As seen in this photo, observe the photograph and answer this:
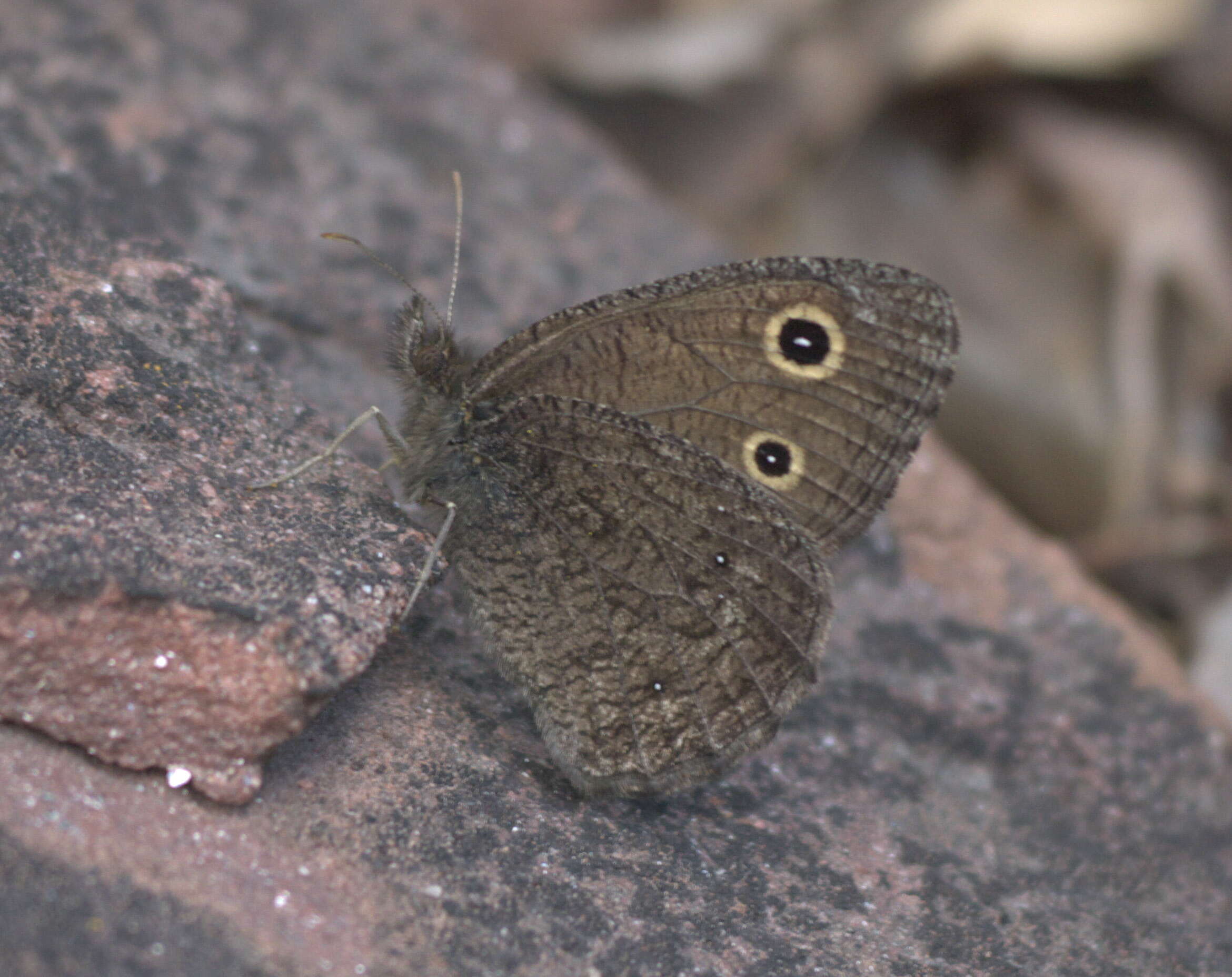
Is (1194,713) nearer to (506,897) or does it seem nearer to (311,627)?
(506,897)

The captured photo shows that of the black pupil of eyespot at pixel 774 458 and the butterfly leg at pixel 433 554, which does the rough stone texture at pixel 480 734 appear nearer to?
the butterfly leg at pixel 433 554

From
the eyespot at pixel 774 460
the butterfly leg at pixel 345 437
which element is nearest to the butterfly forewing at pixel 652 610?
the eyespot at pixel 774 460

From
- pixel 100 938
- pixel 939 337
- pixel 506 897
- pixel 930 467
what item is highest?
A: pixel 930 467

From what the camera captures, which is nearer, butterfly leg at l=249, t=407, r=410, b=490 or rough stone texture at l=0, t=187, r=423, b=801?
rough stone texture at l=0, t=187, r=423, b=801

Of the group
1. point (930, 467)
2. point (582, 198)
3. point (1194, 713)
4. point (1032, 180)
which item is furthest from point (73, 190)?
point (1032, 180)

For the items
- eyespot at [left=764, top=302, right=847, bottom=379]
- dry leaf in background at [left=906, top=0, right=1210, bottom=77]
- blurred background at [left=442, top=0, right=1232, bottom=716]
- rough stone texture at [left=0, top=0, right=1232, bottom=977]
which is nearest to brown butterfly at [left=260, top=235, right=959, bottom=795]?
eyespot at [left=764, top=302, right=847, bottom=379]

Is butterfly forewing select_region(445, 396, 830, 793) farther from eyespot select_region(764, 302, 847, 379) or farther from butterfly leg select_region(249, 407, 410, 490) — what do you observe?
butterfly leg select_region(249, 407, 410, 490)

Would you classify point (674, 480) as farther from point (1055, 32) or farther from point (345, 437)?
point (1055, 32)
